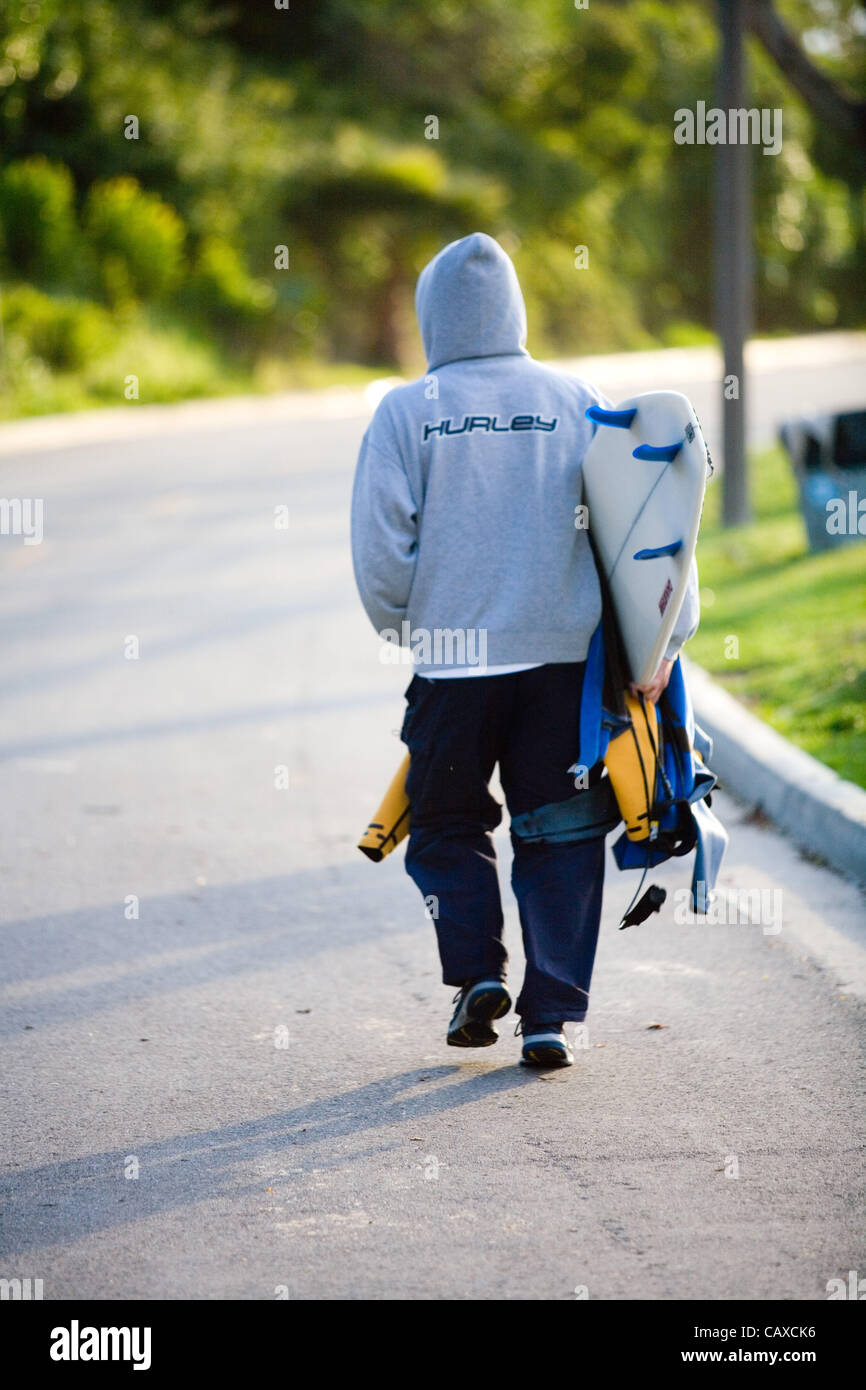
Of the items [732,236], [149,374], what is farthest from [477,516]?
[149,374]

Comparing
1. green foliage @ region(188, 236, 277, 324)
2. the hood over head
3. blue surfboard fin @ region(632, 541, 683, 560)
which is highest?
green foliage @ region(188, 236, 277, 324)

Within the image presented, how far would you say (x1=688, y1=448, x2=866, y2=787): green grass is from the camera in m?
7.31

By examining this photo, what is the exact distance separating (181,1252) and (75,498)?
14.2m

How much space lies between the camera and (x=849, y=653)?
838 cm

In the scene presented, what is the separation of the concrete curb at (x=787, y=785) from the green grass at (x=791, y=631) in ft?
0.44

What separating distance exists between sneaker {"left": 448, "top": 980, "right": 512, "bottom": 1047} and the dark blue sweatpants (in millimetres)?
33

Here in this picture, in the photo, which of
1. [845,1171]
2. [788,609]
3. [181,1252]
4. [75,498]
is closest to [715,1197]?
[845,1171]

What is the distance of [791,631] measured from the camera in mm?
9234
